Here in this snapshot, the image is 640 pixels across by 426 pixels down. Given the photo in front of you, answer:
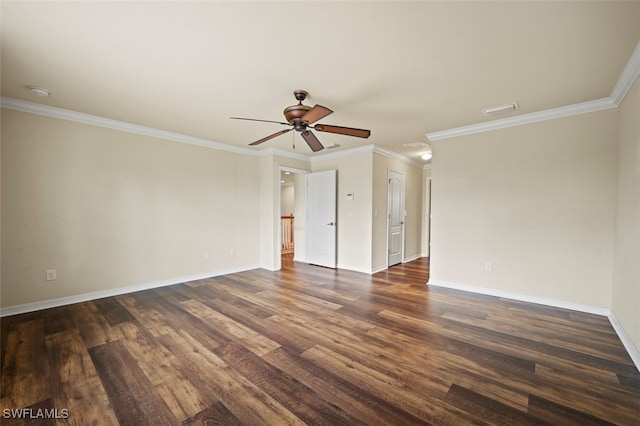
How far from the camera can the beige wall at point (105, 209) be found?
3219mm

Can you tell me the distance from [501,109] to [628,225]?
1.74 meters

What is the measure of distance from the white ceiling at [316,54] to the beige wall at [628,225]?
43cm

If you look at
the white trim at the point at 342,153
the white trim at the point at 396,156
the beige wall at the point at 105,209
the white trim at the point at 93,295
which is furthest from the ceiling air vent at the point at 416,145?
the white trim at the point at 93,295

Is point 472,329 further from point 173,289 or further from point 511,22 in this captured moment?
point 173,289

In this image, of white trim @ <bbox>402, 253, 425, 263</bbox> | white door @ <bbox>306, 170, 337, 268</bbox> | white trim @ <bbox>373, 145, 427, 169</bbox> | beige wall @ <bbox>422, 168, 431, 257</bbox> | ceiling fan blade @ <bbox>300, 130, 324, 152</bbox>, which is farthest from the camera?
beige wall @ <bbox>422, 168, 431, 257</bbox>

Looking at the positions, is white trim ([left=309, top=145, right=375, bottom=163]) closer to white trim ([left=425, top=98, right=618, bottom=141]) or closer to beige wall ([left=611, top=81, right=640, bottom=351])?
white trim ([left=425, top=98, right=618, bottom=141])

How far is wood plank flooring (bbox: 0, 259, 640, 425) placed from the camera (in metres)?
1.69

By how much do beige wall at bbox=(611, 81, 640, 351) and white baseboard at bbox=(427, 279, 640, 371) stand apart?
7 centimetres

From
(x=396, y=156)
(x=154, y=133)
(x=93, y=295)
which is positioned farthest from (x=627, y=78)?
(x=93, y=295)

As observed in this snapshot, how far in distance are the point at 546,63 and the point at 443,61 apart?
0.90 meters

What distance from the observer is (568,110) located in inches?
130

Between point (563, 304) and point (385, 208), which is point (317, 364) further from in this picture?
point (385, 208)

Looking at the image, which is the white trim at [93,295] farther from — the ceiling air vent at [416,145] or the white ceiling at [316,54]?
the ceiling air vent at [416,145]

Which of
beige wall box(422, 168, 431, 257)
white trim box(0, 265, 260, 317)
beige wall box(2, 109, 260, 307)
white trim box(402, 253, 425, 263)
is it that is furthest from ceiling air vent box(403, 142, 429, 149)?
white trim box(0, 265, 260, 317)
